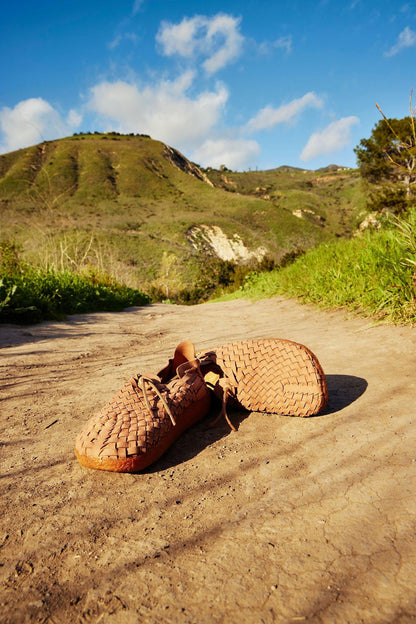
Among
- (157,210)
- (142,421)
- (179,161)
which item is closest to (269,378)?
(142,421)

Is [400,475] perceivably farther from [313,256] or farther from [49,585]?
[313,256]

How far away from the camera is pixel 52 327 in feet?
14.4

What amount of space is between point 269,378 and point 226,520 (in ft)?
2.62

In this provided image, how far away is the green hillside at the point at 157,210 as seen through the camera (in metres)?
30.3

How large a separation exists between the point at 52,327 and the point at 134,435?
3491 mm

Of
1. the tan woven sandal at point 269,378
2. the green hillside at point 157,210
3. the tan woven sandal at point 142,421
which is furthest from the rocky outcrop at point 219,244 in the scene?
the tan woven sandal at point 142,421

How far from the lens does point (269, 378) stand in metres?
1.77

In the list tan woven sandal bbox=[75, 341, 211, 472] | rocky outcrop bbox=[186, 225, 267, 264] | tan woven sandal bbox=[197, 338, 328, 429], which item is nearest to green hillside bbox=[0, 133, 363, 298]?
rocky outcrop bbox=[186, 225, 267, 264]

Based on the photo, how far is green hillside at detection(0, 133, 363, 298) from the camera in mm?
30328

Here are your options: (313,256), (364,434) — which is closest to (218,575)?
(364,434)

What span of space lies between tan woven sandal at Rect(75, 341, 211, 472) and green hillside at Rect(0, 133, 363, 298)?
16341 mm

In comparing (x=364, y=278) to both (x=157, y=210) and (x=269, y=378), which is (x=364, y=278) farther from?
(x=157, y=210)

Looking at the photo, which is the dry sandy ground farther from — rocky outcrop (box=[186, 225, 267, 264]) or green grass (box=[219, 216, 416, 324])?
rocky outcrop (box=[186, 225, 267, 264])

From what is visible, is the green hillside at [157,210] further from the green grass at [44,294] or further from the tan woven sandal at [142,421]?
the tan woven sandal at [142,421]
